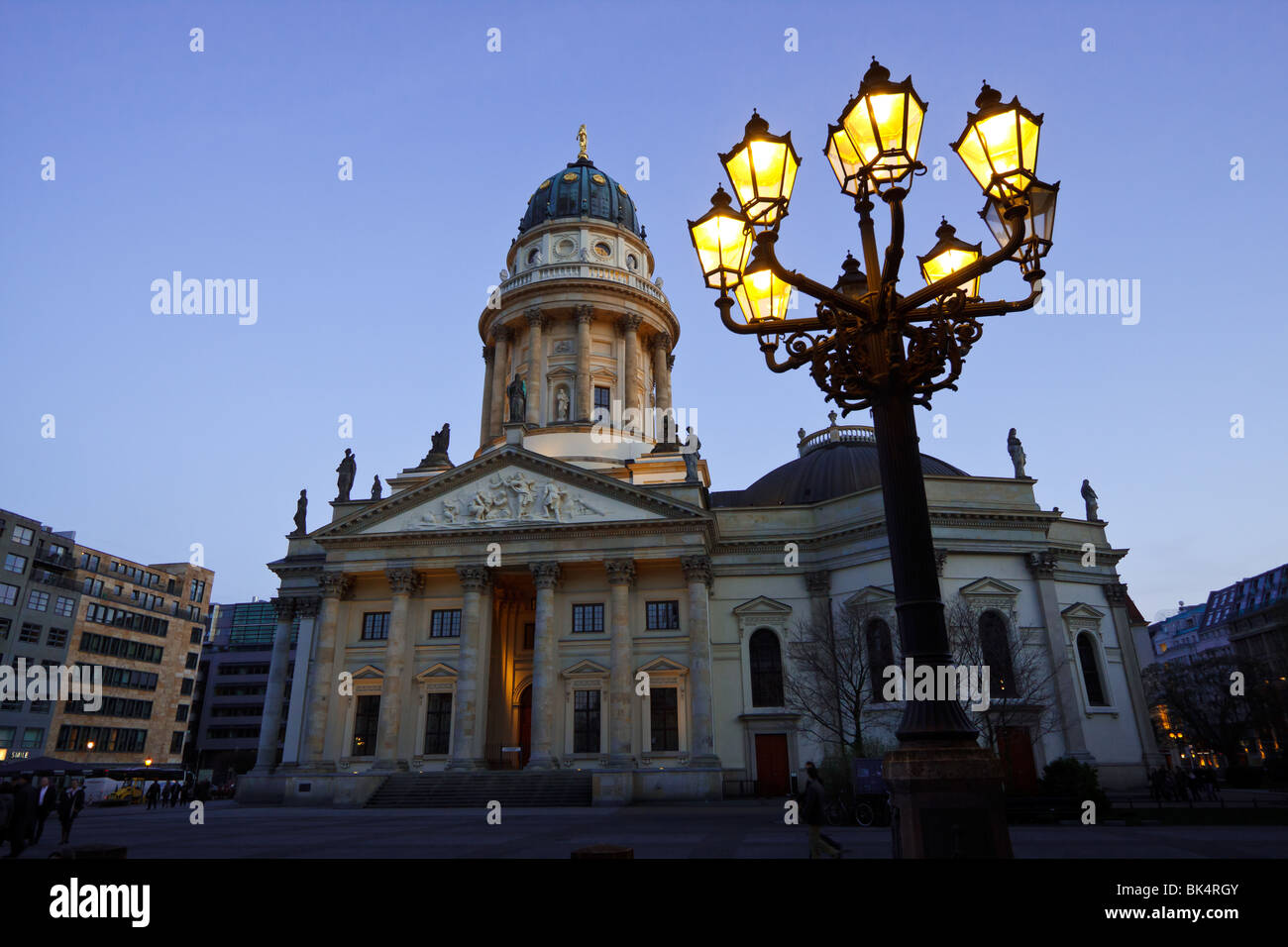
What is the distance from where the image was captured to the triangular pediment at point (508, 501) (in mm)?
37281

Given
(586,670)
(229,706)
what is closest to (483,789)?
(586,670)

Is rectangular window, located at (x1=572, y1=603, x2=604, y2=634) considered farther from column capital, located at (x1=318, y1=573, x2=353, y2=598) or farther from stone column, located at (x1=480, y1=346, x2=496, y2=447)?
stone column, located at (x1=480, y1=346, x2=496, y2=447)

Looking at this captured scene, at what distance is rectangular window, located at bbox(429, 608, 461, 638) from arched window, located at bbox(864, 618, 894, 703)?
20.2m

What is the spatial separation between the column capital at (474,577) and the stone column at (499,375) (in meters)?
15.1

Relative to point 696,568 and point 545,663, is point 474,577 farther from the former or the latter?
point 696,568

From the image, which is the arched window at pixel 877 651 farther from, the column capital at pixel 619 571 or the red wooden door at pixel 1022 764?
the column capital at pixel 619 571

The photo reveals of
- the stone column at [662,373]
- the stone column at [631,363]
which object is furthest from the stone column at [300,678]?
the stone column at [662,373]

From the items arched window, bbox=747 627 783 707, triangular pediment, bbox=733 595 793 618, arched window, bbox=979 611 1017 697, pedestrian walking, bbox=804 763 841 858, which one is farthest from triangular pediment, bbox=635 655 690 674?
pedestrian walking, bbox=804 763 841 858

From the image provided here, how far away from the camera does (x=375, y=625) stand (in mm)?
39531

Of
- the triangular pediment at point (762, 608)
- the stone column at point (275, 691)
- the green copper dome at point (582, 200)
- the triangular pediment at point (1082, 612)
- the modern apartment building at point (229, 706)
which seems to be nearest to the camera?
the triangular pediment at point (1082, 612)
